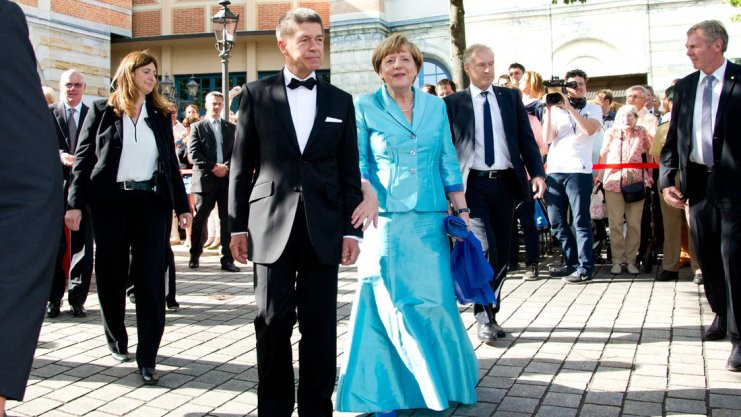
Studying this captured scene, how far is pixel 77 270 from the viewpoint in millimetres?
7055

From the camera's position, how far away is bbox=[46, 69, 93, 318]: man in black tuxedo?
6.95 metres

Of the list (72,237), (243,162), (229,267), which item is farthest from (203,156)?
(243,162)

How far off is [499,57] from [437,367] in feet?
52.4

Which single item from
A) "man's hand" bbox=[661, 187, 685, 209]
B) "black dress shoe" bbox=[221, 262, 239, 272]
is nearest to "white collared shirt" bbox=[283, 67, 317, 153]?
"man's hand" bbox=[661, 187, 685, 209]

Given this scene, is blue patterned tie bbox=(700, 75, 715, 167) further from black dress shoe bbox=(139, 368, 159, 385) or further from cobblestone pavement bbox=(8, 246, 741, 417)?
black dress shoe bbox=(139, 368, 159, 385)

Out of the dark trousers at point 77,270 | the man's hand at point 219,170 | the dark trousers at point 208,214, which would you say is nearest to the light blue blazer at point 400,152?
the dark trousers at point 77,270

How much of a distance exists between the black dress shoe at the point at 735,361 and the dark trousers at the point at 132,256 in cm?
384

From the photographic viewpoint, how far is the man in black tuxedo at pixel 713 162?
495 centimetres

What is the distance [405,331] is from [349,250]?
604mm

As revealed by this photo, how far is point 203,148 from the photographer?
32.7ft

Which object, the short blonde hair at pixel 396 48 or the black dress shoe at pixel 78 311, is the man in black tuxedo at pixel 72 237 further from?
the short blonde hair at pixel 396 48

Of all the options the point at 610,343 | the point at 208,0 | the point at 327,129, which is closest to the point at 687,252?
the point at 610,343

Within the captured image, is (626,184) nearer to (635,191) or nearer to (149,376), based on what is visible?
(635,191)

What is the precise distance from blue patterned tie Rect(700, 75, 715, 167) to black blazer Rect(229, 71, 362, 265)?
112 inches
